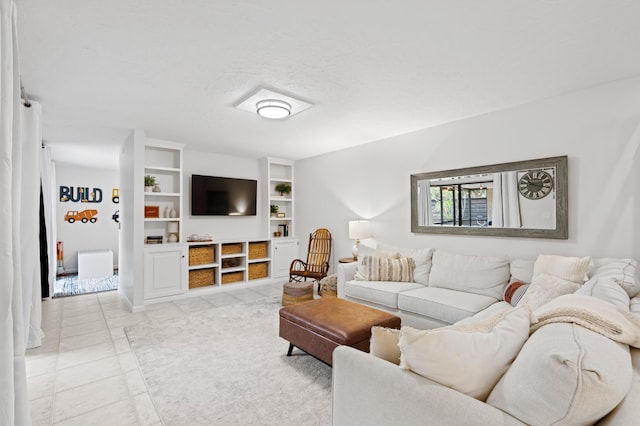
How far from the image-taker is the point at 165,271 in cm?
454

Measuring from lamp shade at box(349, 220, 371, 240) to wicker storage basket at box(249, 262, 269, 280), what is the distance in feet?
6.66

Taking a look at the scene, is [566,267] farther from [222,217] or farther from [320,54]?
[222,217]

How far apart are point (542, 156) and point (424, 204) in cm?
140

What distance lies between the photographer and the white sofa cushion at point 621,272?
7.09 ft

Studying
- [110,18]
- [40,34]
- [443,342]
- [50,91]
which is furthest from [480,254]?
[50,91]

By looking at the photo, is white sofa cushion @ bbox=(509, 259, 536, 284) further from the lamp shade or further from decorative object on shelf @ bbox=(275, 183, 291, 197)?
decorative object on shelf @ bbox=(275, 183, 291, 197)

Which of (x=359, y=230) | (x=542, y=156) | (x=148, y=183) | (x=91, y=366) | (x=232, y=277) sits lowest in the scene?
(x=91, y=366)

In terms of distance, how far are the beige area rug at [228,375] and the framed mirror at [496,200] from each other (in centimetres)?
235

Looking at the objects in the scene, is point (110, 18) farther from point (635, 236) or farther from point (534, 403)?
point (635, 236)

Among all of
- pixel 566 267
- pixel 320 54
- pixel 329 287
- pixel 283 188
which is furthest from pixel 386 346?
pixel 283 188

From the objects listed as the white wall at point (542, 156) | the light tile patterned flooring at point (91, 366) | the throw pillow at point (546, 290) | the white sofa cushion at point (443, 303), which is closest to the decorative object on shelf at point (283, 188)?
the white wall at point (542, 156)

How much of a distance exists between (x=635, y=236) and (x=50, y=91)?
208 inches

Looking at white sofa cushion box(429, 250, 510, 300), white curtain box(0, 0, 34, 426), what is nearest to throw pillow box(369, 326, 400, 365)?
white curtain box(0, 0, 34, 426)

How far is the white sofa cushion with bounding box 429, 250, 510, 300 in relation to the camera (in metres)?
3.12
